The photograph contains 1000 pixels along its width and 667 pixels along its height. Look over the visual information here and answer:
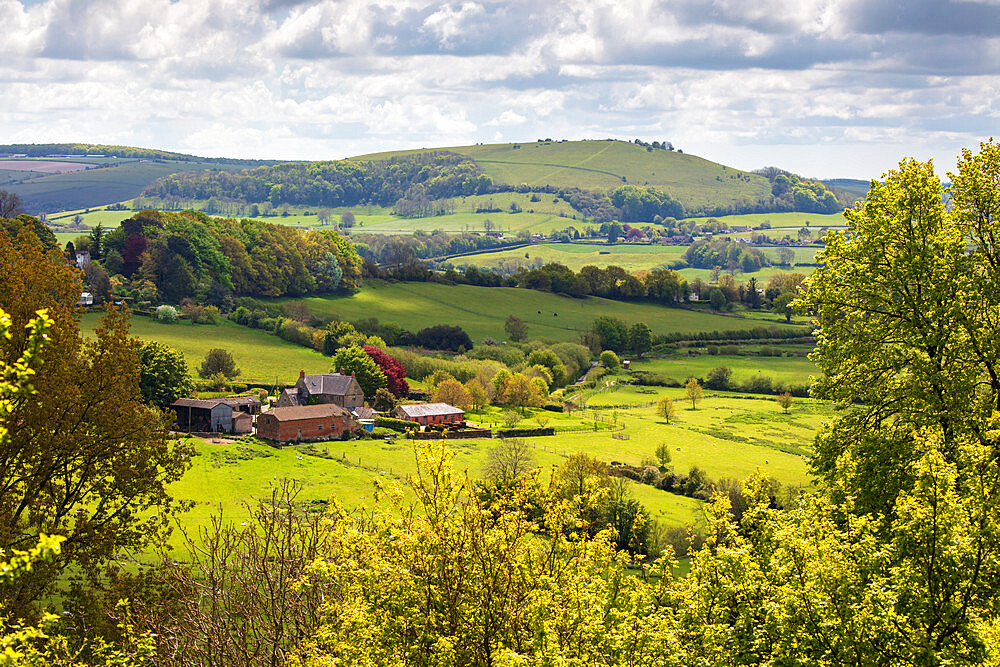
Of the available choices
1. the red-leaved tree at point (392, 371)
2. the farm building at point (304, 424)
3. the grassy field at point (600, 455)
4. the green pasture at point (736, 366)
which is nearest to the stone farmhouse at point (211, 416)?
the farm building at point (304, 424)

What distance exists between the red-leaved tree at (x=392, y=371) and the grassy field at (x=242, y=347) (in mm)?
5345

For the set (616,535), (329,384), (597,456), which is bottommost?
(597,456)

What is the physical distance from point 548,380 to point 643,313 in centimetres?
4031

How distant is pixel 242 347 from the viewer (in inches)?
3605

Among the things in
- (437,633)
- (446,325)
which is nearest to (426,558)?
(437,633)

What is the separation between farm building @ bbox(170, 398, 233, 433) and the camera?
6700 centimetres

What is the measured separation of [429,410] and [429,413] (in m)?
A: 0.96

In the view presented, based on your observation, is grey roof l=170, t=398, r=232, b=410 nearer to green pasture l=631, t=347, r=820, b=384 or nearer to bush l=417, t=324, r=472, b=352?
bush l=417, t=324, r=472, b=352

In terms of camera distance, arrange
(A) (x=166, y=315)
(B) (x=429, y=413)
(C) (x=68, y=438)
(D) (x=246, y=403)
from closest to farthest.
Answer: (C) (x=68, y=438) → (D) (x=246, y=403) → (B) (x=429, y=413) → (A) (x=166, y=315)

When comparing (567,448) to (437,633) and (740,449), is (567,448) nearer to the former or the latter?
(740,449)

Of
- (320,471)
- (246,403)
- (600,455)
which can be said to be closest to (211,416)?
(246,403)

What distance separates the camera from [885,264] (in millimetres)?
18266

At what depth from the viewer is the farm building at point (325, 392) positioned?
253ft

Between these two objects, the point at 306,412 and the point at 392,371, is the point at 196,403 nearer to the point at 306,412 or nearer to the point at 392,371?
the point at 306,412
